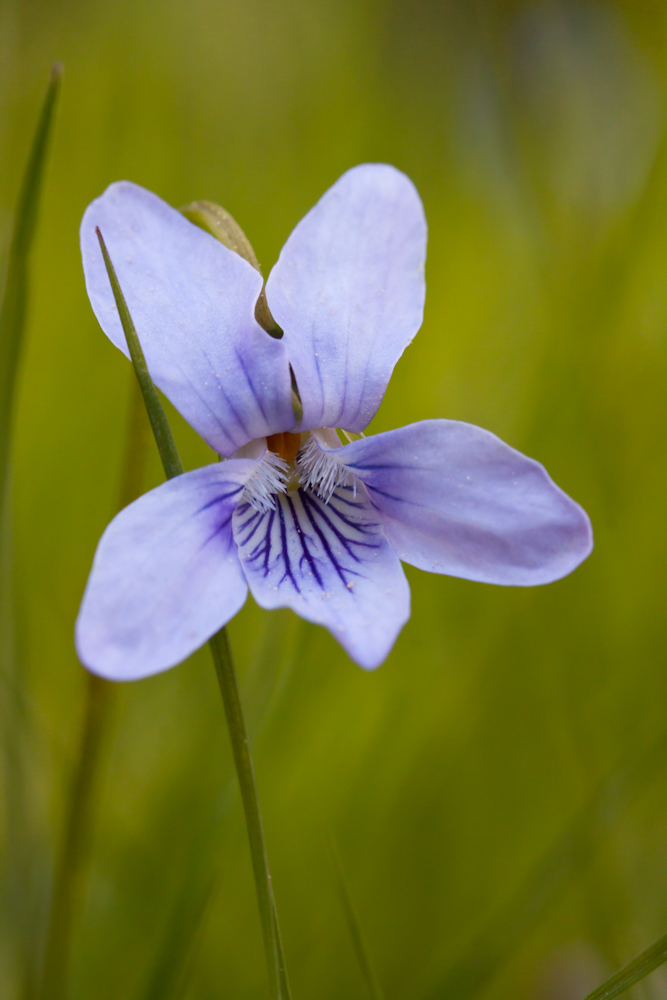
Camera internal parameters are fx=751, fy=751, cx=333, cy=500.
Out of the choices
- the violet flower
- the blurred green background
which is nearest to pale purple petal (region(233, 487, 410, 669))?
the violet flower

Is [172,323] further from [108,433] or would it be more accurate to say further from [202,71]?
[202,71]

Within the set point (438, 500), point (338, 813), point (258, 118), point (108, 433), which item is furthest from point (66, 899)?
point (258, 118)

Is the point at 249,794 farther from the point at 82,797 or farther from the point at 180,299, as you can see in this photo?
the point at 82,797

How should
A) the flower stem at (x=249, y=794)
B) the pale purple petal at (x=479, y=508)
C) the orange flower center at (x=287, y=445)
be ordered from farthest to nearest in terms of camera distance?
the orange flower center at (x=287, y=445), the pale purple petal at (x=479, y=508), the flower stem at (x=249, y=794)

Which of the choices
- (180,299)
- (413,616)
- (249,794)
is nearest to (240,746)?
(249,794)

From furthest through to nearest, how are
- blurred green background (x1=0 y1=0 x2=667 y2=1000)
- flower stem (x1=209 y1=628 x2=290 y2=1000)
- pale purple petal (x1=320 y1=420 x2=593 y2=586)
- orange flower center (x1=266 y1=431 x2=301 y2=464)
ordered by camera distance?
1. blurred green background (x1=0 y1=0 x2=667 y2=1000)
2. orange flower center (x1=266 y1=431 x2=301 y2=464)
3. pale purple petal (x1=320 y1=420 x2=593 y2=586)
4. flower stem (x1=209 y1=628 x2=290 y2=1000)

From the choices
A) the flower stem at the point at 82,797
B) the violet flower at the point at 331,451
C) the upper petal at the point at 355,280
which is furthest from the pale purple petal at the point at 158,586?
the flower stem at the point at 82,797

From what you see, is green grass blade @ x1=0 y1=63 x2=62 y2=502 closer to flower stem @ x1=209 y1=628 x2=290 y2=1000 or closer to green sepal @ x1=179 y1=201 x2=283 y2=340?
green sepal @ x1=179 y1=201 x2=283 y2=340

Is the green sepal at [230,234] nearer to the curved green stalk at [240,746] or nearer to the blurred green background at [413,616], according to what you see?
Result: the curved green stalk at [240,746]
